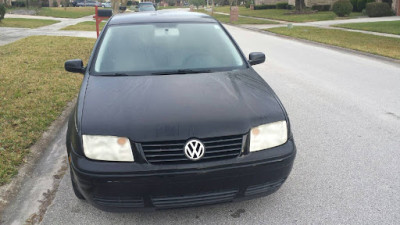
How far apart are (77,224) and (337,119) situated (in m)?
4.01

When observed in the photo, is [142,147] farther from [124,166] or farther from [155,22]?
[155,22]

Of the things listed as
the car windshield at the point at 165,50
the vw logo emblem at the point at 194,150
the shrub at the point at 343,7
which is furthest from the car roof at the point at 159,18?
the shrub at the point at 343,7

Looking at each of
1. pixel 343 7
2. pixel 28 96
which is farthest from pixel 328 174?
pixel 343 7

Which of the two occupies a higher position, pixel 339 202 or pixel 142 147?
pixel 142 147

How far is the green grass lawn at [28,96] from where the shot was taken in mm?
4262

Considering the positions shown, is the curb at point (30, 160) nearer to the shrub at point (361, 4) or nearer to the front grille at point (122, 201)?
the front grille at point (122, 201)

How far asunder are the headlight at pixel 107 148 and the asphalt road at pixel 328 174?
0.64 m

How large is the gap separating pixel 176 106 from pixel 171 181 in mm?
602

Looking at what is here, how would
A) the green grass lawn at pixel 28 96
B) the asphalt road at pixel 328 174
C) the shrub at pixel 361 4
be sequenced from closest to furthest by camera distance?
the asphalt road at pixel 328 174, the green grass lawn at pixel 28 96, the shrub at pixel 361 4

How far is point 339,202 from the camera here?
3.16 meters

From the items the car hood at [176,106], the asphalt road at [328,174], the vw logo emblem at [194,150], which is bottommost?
the asphalt road at [328,174]

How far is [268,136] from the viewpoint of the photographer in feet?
9.07

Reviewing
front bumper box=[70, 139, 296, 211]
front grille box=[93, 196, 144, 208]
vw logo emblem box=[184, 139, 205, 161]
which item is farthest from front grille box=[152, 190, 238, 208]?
vw logo emblem box=[184, 139, 205, 161]

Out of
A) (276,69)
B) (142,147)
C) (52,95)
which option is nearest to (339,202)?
(142,147)
